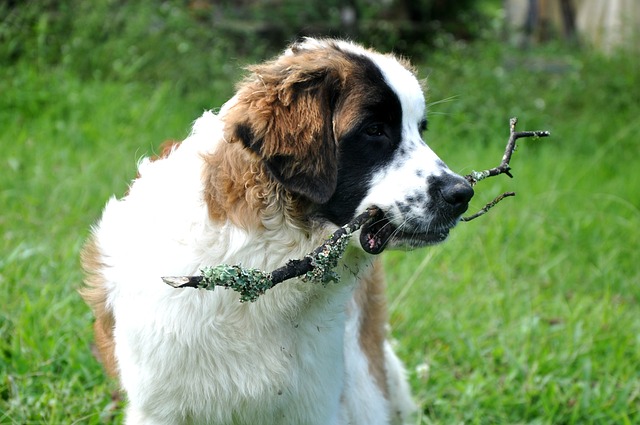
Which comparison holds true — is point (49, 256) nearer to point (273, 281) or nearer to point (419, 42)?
point (273, 281)

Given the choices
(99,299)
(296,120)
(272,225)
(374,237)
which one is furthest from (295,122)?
(99,299)

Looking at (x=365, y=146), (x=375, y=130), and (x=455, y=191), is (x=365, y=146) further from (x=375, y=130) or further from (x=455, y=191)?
(x=455, y=191)

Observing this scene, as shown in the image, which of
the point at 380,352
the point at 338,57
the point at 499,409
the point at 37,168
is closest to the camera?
the point at 338,57

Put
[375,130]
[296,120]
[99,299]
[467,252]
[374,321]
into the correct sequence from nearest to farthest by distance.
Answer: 1. [296,120]
2. [375,130]
3. [99,299]
4. [374,321]
5. [467,252]

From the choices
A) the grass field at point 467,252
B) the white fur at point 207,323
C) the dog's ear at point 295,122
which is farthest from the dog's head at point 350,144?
the grass field at point 467,252

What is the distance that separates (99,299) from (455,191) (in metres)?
1.44

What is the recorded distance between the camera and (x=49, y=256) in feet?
15.8

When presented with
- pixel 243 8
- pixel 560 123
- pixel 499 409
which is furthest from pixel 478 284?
pixel 243 8

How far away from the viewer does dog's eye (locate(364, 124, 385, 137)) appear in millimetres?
2916

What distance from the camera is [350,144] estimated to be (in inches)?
114

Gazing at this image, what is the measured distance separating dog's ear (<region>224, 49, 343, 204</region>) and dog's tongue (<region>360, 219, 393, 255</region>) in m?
0.18

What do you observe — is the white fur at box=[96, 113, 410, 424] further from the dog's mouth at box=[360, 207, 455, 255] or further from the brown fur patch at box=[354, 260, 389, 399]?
the brown fur patch at box=[354, 260, 389, 399]

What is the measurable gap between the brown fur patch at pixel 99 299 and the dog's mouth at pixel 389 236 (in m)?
1.04

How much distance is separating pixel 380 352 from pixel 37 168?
3269 millimetres
